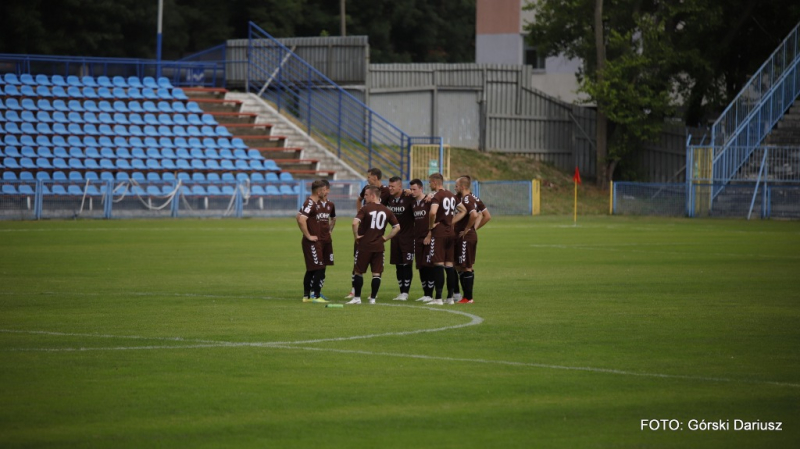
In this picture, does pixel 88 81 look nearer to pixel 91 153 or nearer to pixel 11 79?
pixel 11 79

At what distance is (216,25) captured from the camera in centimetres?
6238

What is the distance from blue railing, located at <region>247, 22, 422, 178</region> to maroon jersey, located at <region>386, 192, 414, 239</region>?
101ft

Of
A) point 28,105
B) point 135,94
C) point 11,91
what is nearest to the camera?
point 28,105

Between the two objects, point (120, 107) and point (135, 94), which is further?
point (135, 94)

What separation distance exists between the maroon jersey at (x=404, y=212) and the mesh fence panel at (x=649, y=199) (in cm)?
3071

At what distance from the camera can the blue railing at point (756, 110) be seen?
44875mm

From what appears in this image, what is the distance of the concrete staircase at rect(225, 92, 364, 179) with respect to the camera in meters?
45.2

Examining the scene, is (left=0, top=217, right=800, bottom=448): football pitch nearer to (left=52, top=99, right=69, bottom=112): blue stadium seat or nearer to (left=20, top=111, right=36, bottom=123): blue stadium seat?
(left=20, top=111, right=36, bottom=123): blue stadium seat

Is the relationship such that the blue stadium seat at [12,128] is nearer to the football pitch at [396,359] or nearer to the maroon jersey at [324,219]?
the football pitch at [396,359]

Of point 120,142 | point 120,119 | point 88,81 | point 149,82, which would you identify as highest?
point 149,82

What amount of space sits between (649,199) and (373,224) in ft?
106

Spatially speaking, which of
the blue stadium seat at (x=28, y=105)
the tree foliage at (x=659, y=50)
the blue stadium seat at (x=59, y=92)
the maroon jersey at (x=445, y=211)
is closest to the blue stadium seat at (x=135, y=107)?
the blue stadium seat at (x=59, y=92)

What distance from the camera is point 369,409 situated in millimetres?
8531

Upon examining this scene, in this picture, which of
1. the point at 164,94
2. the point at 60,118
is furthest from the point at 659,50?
the point at 60,118
